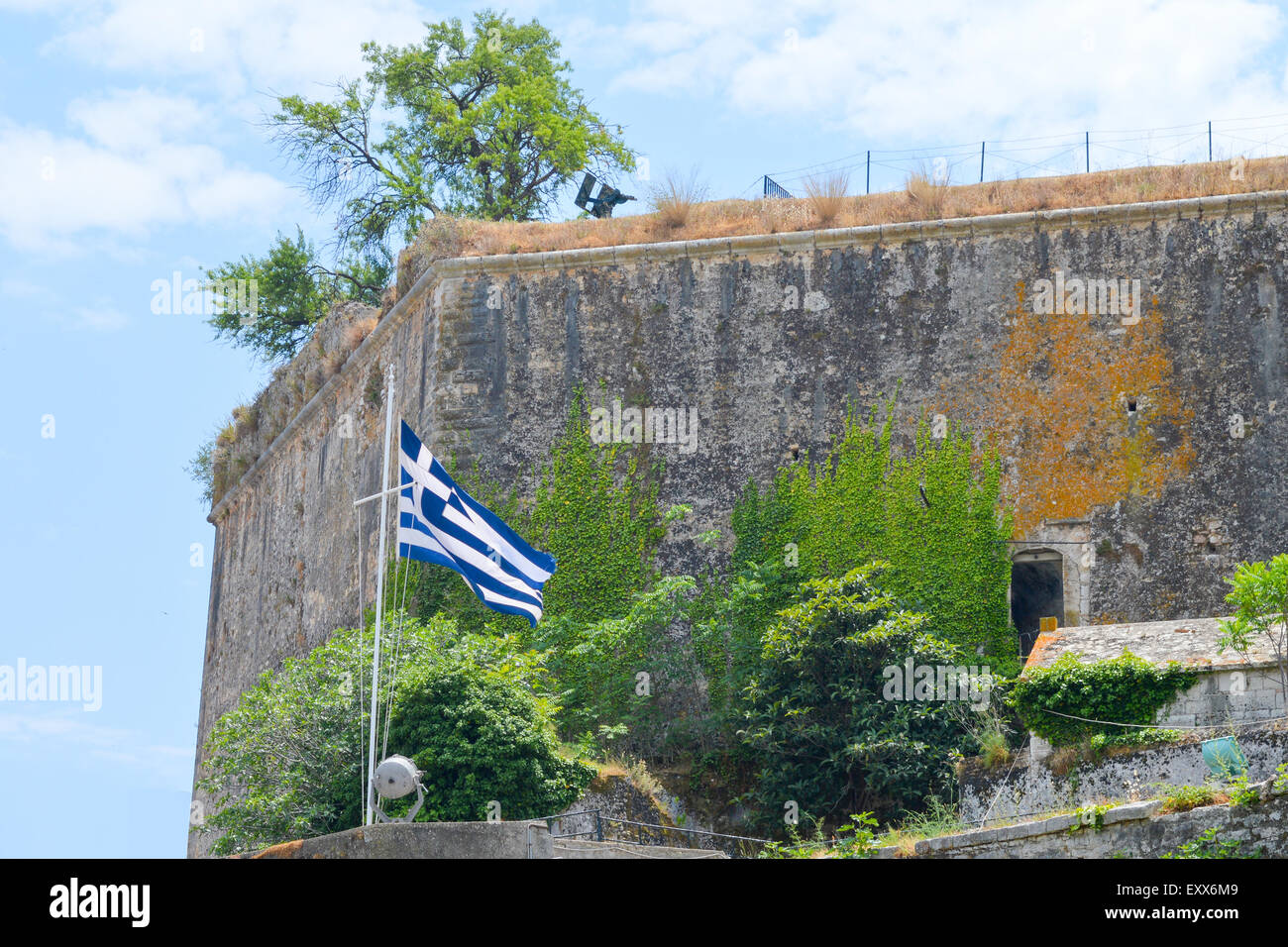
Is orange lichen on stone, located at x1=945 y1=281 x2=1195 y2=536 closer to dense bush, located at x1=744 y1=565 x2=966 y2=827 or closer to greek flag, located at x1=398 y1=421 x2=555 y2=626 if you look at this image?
dense bush, located at x1=744 y1=565 x2=966 y2=827

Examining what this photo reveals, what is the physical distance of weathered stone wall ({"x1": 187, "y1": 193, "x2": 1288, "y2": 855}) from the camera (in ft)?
67.7

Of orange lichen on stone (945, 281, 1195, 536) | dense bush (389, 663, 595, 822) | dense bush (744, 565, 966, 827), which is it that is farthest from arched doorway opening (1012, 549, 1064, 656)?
dense bush (389, 663, 595, 822)

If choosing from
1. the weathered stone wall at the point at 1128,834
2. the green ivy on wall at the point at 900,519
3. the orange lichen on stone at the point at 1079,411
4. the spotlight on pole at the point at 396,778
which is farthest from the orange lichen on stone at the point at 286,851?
the orange lichen on stone at the point at 1079,411

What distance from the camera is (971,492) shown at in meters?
21.1

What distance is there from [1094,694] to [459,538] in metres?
5.97

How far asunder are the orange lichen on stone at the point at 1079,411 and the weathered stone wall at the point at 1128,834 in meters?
8.90

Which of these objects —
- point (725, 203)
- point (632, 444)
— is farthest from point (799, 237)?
point (632, 444)

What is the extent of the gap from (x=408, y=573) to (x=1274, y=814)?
1306cm

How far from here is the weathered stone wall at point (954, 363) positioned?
20.6m

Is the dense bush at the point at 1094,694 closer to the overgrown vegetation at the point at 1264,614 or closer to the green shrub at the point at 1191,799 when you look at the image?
the overgrown vegetation at the point at 1264,614

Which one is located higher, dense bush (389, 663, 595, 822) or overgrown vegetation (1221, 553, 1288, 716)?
overgrown vegetation (1221, 553, 1288, 716)

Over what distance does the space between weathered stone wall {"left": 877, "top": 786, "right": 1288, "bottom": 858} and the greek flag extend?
4.01 meters

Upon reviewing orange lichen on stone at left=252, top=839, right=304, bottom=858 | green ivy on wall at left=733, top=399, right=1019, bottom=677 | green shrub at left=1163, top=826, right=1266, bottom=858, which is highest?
green ivy on wall at left=733, top=399, right=1019, bottom=677

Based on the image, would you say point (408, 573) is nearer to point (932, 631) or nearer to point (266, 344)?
point (932, 631)
